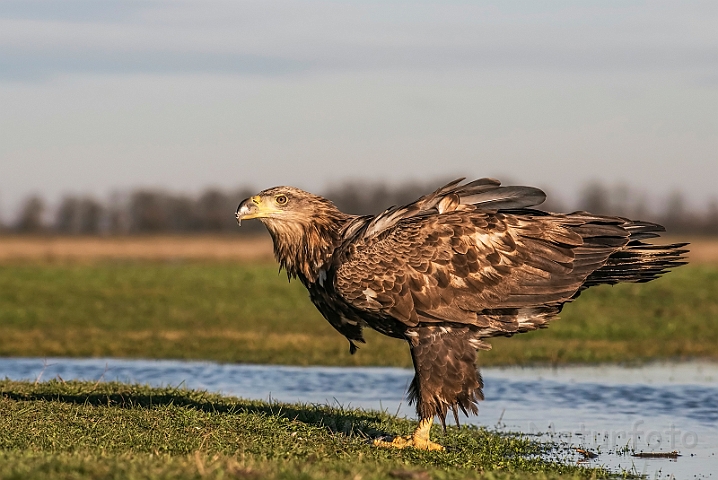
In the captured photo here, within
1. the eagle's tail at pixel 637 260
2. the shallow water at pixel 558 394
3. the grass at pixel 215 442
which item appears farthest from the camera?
the shallow water at pixel 558 394

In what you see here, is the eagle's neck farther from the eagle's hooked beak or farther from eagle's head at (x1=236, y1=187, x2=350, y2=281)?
the eagle's hooked beak

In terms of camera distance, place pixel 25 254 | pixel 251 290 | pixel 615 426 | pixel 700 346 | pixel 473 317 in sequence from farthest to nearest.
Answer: pixel 25 254, pixel 251 290, pixel 700 346, pixel 615 426, pixel 473 317

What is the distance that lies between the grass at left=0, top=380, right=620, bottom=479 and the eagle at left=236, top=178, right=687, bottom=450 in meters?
0.72

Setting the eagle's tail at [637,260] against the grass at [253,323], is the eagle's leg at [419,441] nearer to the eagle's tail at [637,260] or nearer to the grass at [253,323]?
the eagle's tail at [637,260]

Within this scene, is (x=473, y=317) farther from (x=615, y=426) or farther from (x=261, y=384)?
(x=261, y=384)

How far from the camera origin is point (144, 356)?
61.1ft

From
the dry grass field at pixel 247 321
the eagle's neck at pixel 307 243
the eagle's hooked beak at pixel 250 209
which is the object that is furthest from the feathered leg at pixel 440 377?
the dry grass field at pixel 247 321

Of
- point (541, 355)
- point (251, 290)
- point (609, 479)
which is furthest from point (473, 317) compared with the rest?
point (251, 290)

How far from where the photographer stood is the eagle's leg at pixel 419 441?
8.88 m

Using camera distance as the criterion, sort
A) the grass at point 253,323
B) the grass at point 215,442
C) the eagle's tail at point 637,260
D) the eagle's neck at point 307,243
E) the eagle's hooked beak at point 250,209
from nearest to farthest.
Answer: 1. the grass at point 215,442
2. the eagle's hooked beak at point 250,209
3. the eagle's neck at point 307,243
4. the eagle's tail at point 637,260
5. the grass at point 253,323

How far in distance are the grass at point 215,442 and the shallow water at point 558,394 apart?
0.80m

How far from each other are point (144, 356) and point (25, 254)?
92.9ft

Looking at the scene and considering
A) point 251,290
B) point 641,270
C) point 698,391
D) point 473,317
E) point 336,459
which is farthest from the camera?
point 251,290

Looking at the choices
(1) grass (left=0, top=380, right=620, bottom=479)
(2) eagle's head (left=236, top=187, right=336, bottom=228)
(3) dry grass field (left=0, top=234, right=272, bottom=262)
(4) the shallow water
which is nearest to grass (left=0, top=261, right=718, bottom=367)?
(4) the shallow water
